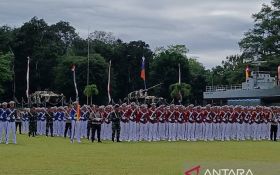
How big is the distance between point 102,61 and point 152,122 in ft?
186

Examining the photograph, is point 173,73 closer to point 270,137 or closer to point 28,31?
point 28,31

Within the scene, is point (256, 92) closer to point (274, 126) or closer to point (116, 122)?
point (274, 126)

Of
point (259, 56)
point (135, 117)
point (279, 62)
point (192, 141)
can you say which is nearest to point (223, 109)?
point (192, 141)

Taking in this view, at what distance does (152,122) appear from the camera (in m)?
31.7

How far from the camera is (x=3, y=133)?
27.4 m

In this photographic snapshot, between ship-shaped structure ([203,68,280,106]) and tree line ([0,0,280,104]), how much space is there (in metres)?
4.42

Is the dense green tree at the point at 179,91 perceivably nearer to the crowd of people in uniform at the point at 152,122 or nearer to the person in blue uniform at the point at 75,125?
the crowd of people in uniform at the point at 152,122

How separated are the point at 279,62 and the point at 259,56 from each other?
873cm

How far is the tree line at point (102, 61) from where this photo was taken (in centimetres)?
8625

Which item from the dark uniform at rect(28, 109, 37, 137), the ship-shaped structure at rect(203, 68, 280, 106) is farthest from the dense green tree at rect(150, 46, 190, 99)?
the dark uniform at rect(28, 109, 37, 137)

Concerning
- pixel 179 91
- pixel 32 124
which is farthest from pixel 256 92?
pixel 32 124

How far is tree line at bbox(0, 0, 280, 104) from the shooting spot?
283 ft

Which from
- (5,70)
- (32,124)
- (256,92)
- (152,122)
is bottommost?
(32,124)

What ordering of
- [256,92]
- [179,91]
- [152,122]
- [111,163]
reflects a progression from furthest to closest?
[179,91] → [256,92] → [152,122] → [111,163]
